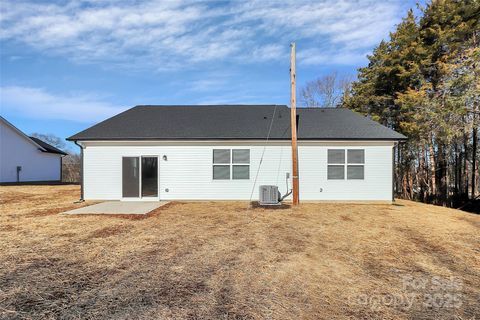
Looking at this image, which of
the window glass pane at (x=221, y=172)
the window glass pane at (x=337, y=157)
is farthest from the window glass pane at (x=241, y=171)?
the window glass pane at (x=337, y=157)

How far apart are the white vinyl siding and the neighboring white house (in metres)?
14.5

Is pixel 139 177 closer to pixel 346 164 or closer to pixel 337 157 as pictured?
pixel 337 157

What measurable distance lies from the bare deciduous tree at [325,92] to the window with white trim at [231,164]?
18.0 m

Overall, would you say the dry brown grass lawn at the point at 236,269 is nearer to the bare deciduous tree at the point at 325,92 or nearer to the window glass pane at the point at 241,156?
the window glass pane at the point at 241,156

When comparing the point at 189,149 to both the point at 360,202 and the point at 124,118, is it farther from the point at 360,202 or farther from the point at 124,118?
the point at 360,202

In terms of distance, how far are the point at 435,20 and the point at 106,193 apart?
2021 centimetres

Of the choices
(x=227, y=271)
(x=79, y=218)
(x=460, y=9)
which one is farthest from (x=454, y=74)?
(x=79, y=218)

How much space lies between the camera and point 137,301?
2.89 metres

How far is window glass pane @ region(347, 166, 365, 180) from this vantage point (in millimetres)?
10688

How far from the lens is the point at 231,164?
10828mm

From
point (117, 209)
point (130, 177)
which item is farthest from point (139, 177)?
point (117, 209)

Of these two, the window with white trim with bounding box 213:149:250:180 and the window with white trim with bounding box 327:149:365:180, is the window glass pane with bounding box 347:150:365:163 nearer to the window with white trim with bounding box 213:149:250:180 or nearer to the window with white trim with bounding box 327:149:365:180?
the window with white trim with bounding box 327:149:365:180

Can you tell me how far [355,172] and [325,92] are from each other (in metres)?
18.2

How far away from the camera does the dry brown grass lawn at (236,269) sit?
2.78 meters
